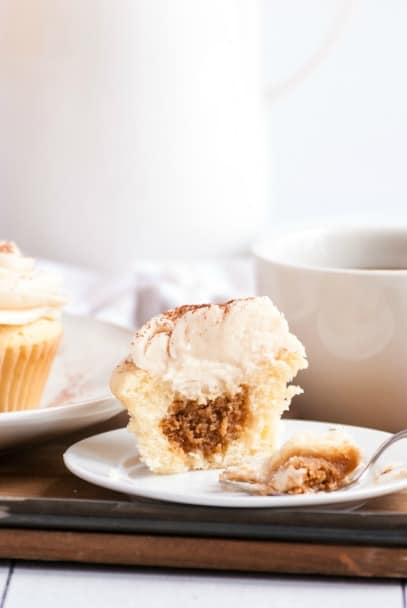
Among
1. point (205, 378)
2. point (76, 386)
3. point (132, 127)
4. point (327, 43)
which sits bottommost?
point (76, 386)

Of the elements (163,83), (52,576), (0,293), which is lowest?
(52,576)

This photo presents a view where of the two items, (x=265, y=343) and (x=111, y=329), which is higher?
(x=265, y=343)

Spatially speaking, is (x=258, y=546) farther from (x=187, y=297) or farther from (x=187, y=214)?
(x=187, y=214)

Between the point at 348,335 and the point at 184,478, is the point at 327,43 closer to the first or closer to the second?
the point at 348,335

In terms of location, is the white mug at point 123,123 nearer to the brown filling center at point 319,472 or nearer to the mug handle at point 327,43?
the mug handle at point 327,43

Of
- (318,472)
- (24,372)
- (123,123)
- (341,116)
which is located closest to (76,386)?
(24,372)

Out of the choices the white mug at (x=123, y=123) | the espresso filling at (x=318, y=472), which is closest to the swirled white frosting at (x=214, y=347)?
the espresso filling at (x=318, y=472)

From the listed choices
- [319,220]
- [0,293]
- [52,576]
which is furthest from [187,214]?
[52,576]
